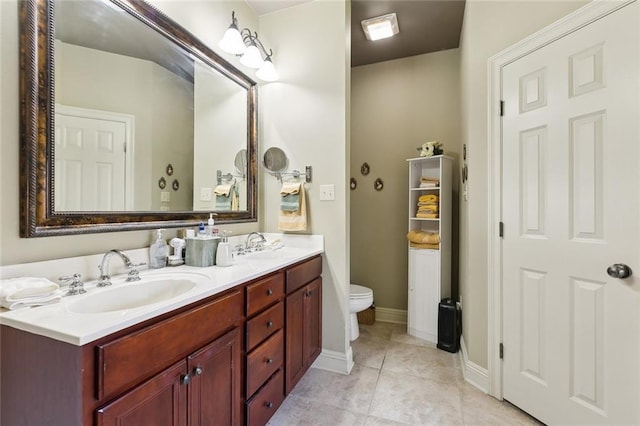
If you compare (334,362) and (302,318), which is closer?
(302,318)

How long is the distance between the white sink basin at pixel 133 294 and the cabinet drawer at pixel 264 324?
328mm

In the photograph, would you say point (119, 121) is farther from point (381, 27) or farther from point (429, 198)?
point (429, 198)

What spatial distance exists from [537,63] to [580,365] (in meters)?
1.56

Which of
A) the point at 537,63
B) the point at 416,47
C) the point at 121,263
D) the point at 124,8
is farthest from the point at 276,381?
the point at 416,47

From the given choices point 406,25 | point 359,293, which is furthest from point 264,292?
point 406,25

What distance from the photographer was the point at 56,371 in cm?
72

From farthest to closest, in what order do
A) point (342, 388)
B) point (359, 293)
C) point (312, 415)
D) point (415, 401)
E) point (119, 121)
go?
point (359, 293) < point (342, 388) < point (415, 401) < point (312, 415) < point (119, 121)

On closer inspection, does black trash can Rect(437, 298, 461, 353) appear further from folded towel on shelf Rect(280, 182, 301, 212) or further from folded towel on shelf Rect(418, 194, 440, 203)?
folded towel on shelf Rect(280, 182, 301, 212)

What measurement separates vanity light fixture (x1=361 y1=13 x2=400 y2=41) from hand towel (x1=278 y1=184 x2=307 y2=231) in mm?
1469

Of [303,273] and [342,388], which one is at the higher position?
[303,273]

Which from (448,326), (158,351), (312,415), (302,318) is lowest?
(312,415)

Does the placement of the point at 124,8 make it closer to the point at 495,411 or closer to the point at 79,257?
the point at 79,257

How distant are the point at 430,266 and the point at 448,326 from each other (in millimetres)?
492

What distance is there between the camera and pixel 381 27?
2.42 m
